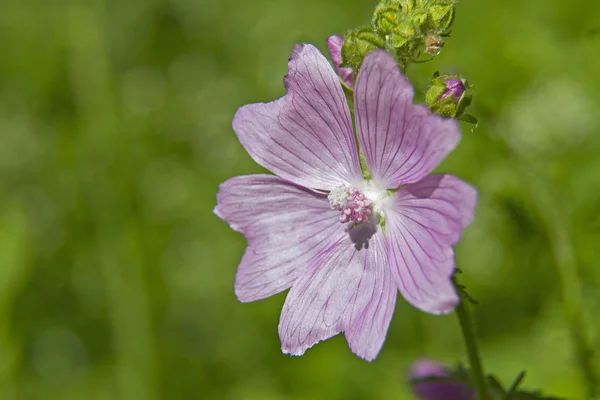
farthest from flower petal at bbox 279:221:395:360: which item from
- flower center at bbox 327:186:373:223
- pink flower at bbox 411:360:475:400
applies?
pink flower at bbox 411:360:475:400

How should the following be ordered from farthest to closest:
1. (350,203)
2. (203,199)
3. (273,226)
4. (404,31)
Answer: (203,199)
(273,226)
(350,203)
(404,31)

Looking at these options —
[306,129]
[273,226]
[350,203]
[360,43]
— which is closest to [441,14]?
[360,43]

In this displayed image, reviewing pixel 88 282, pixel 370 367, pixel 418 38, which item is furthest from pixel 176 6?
pixel 418 38

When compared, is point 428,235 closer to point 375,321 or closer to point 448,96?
point 375,321

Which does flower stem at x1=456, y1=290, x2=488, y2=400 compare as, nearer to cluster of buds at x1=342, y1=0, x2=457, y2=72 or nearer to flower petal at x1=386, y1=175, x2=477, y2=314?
flower petal at x1=386, y1=175, x2=477, y2=314

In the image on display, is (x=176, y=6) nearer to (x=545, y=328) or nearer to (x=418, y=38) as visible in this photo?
(x=545, y=328)

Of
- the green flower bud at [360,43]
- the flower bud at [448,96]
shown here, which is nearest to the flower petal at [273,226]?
the green flower bud at [360,43]

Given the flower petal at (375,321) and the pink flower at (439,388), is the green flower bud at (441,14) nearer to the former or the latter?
the flower petal at (375,321)
